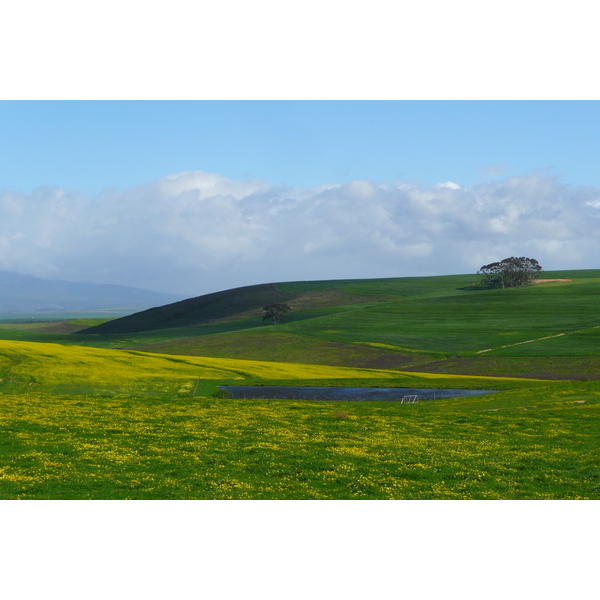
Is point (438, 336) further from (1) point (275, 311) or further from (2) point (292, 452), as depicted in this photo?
(2) point (292, 452)

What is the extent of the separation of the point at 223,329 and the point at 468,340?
218 ft

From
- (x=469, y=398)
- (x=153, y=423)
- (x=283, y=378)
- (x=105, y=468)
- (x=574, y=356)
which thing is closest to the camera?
(x=105, y=468)

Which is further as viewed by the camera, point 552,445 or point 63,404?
point 63,404

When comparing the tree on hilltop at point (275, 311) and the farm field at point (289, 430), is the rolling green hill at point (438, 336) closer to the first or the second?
the farm field at point (289, 430)

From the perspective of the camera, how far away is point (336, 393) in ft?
211

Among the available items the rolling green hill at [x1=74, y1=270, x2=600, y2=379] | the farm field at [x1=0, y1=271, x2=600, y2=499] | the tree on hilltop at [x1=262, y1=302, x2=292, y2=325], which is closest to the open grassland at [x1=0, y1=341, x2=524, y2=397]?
the farm field at [x1=0, y1=271, x2=600, y2=499]

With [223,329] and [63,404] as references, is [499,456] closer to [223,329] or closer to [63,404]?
[63,404]

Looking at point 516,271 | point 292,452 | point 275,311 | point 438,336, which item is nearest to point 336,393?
point 292,452

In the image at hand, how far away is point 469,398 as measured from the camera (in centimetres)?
5503

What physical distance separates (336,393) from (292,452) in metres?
36.7

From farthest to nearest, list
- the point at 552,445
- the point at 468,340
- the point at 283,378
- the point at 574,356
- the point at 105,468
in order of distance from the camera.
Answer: the point at 468,340
the point at 574,356
the point at 283,378
the point at 552,445
the point at 105,468

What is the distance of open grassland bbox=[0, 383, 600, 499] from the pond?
16107 mm

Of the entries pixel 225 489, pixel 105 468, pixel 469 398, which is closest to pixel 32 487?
pixel 105 468

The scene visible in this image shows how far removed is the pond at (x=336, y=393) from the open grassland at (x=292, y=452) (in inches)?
634
